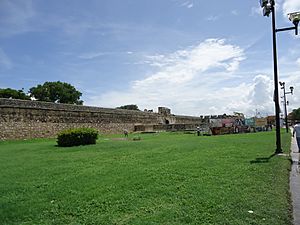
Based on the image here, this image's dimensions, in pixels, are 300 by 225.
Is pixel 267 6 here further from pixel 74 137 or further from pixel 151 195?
pixel 74 137

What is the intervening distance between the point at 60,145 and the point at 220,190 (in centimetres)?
1337

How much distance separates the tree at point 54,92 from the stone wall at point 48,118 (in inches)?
797

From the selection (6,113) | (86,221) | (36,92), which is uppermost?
(36,92)

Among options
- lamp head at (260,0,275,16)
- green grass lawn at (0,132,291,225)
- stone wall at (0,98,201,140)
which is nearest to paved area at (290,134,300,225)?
green grass lawn at (0,132,291,225)

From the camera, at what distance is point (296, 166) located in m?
7.95

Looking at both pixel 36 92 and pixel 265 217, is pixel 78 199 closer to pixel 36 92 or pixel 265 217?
pixel 265 217

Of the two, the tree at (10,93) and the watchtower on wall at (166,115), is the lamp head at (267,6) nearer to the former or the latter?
the watchtower on wall at (166,115)

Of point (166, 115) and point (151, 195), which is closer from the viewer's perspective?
point (151, 195)

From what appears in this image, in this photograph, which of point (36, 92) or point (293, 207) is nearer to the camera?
point (293, 207)

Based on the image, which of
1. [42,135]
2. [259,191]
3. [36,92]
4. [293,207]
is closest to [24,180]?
[259,191]

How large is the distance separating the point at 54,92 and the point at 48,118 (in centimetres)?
2969

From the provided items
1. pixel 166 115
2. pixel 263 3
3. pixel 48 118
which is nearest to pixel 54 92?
pixel 166 115

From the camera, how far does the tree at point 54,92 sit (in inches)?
2099

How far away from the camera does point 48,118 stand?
26.6 meters
